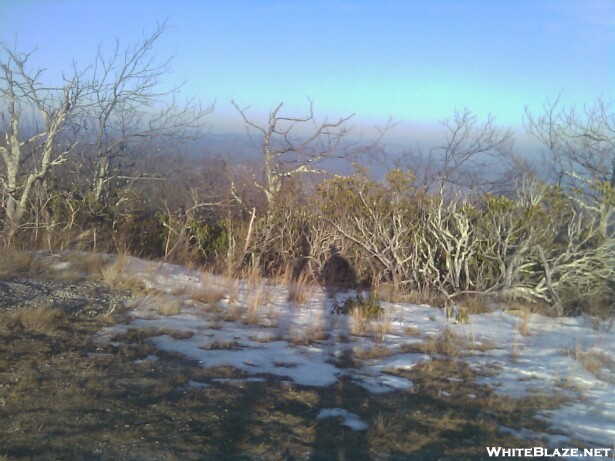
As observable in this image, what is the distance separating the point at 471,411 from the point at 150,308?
4136 millimetres

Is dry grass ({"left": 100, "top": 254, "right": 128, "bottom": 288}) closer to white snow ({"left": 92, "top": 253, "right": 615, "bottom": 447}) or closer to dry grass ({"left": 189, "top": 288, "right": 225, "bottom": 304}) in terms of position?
white snow ({"left": 92, "top": 253, "right": 615, "bottom": 447})

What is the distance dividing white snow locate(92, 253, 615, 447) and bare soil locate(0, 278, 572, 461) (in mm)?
202

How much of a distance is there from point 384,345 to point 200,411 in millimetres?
2668

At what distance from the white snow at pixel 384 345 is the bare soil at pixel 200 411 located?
20 cm

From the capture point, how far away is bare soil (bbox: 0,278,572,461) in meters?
3.93

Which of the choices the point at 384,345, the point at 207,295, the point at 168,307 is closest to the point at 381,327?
the point at 384,345

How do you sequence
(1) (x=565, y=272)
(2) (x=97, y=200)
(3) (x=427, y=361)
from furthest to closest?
(2) (x=97, y=200) → (1) (x=565, y=272) → (3) (x=427, y=361)

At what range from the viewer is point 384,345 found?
21.7ft

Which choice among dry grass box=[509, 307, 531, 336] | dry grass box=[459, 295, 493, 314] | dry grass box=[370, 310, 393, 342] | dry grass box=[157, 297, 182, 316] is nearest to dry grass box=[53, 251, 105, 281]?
dry grass box=[157, 297, 182, 316]

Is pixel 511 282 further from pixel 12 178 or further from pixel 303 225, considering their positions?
pixel 12 178

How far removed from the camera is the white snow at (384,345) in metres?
5.30

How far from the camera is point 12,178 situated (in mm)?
11156

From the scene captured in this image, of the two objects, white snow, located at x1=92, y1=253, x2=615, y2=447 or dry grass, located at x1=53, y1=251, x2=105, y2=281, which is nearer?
white snow, located at x1=92, y1=253, x2=615, y2=447

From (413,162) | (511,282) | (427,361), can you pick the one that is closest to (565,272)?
(511,282)
